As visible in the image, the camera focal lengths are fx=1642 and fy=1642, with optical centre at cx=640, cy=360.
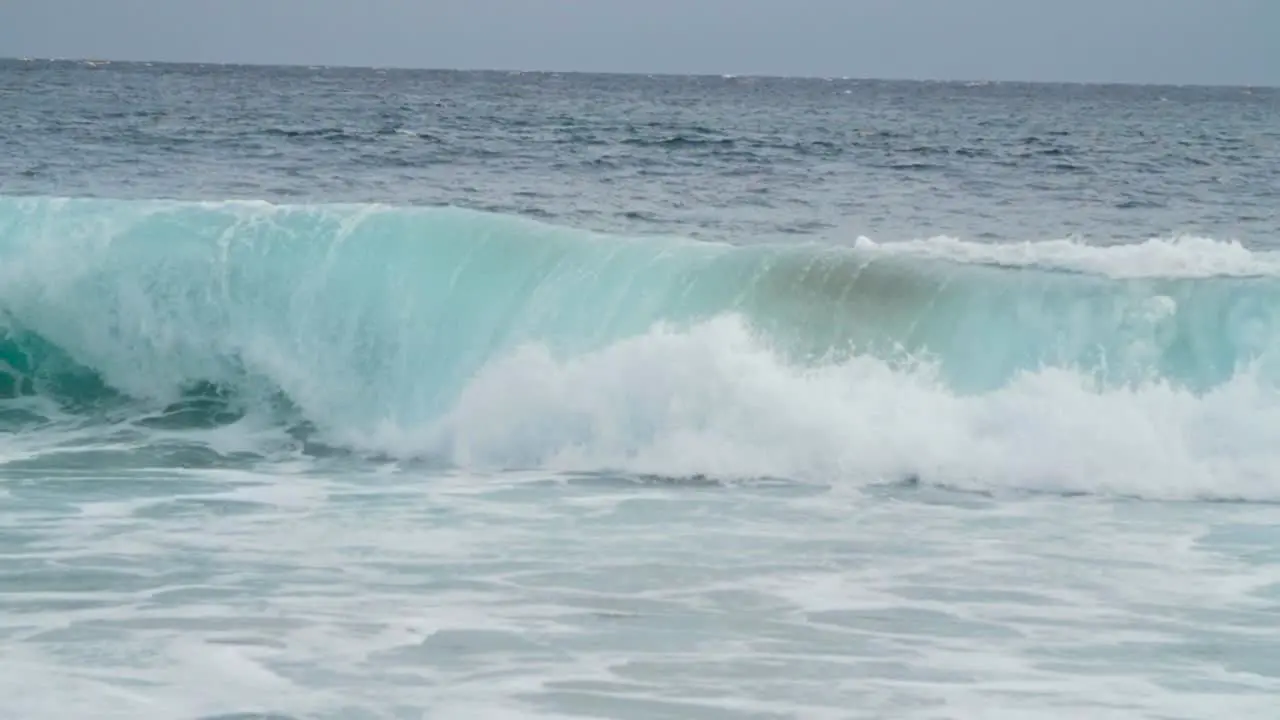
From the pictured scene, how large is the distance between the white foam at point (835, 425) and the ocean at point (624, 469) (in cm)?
3

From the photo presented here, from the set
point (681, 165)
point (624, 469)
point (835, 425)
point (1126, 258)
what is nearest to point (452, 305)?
point (624, 469)

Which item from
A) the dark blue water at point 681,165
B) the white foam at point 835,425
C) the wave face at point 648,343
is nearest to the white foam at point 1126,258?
the wave face at point 648,343

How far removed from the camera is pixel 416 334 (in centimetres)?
1232

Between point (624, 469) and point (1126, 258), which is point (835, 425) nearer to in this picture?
point (624, 469)

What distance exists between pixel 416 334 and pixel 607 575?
499 cm

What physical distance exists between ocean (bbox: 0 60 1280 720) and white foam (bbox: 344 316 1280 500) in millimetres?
29

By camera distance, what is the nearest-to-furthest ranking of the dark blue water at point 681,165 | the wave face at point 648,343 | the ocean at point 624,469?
the ocean at point 624,469
the wave face at point 648,343
the dark blue water at point 681,165

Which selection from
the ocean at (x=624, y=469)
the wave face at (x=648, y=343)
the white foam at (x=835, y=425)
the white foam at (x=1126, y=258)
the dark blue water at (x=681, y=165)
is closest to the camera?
the ocean at (x=624, y=469)

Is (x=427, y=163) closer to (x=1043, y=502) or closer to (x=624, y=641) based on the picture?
(x=1043, y=502)

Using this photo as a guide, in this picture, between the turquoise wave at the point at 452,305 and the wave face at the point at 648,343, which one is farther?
the turquoise wave at the point at 452,305

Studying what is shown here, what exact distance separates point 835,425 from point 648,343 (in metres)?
1.58

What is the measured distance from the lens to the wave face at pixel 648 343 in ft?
33.9

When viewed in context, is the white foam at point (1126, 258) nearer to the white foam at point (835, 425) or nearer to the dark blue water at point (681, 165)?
the white foam at point (835, 425)

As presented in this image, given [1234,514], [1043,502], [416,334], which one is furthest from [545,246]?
[1234,514]
